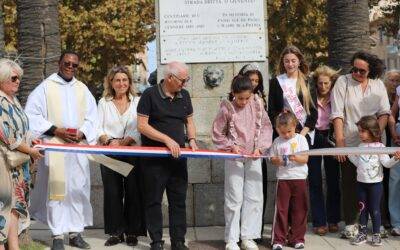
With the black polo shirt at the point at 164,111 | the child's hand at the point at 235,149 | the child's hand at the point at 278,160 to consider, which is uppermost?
the black polo shirt at the point at 164,111

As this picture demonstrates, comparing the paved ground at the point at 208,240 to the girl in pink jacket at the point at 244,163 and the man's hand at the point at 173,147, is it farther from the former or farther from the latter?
the man's hand at the point at 173,147

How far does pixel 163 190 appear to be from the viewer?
22.6 ft

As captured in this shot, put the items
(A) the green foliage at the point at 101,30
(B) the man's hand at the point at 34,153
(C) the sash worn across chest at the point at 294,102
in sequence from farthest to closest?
1. (A) the green foliage at the point at 101,30
2. (C) the sash worn across chest at the point at 294,102
3. (B) the man's hand at the point at 34,153

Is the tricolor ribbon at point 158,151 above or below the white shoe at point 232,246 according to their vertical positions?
above

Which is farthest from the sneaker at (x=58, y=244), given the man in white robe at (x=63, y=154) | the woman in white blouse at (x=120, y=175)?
the woman in white blouse at (x=120, y=175)

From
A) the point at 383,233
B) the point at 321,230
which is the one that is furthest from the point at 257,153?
the point at 383,233

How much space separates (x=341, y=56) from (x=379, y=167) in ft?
9.85

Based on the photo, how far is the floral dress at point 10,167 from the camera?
5.88m

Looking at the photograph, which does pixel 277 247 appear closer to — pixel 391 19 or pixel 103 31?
pixel 103 31

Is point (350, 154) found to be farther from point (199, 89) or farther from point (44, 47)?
point (44, 47)

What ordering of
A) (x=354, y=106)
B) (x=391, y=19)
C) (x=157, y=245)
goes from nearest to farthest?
(x=157, y=245) < (x=354, y=106) < (x=391, y=19)

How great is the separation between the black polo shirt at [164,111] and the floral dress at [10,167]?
1.20 m

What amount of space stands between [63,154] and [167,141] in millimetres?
1170

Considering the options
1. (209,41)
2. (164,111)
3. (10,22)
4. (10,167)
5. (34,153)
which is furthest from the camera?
(10,22)
